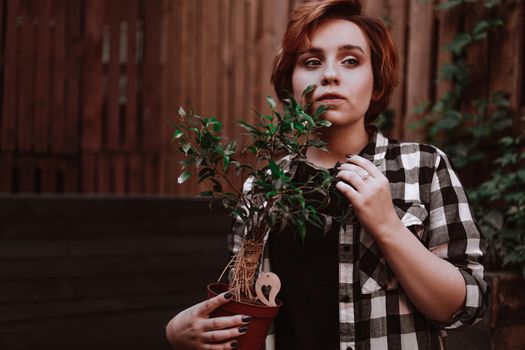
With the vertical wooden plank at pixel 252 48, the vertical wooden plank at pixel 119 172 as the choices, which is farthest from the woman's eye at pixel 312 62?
the vertical wooden plank at pixel 119 172

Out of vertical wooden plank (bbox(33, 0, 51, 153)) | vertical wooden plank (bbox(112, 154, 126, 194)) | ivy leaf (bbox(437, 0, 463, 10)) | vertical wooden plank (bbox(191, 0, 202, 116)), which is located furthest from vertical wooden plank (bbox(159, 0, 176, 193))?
ivy leaf (bbox(437, 0, 463, 10))

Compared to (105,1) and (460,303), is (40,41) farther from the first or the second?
(460,303)

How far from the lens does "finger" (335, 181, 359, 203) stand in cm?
116

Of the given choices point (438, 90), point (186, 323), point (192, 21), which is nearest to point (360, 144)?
point (186, 323)

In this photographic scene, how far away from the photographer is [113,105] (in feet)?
19.4

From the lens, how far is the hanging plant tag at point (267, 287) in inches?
45.7

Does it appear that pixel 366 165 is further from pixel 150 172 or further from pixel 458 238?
pixel 150 172

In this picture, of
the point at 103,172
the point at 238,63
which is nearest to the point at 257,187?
the point at 238,63

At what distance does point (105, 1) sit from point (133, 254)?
151 inches

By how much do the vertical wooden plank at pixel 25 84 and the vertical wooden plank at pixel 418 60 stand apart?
436 centimetres

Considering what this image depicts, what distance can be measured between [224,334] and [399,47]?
2124 mm

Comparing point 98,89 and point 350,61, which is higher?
point 98,89

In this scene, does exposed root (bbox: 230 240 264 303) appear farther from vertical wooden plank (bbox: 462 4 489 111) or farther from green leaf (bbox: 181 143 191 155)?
vertical wooden plank (bbox: 462 4 489 111)

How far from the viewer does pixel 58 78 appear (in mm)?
5758
